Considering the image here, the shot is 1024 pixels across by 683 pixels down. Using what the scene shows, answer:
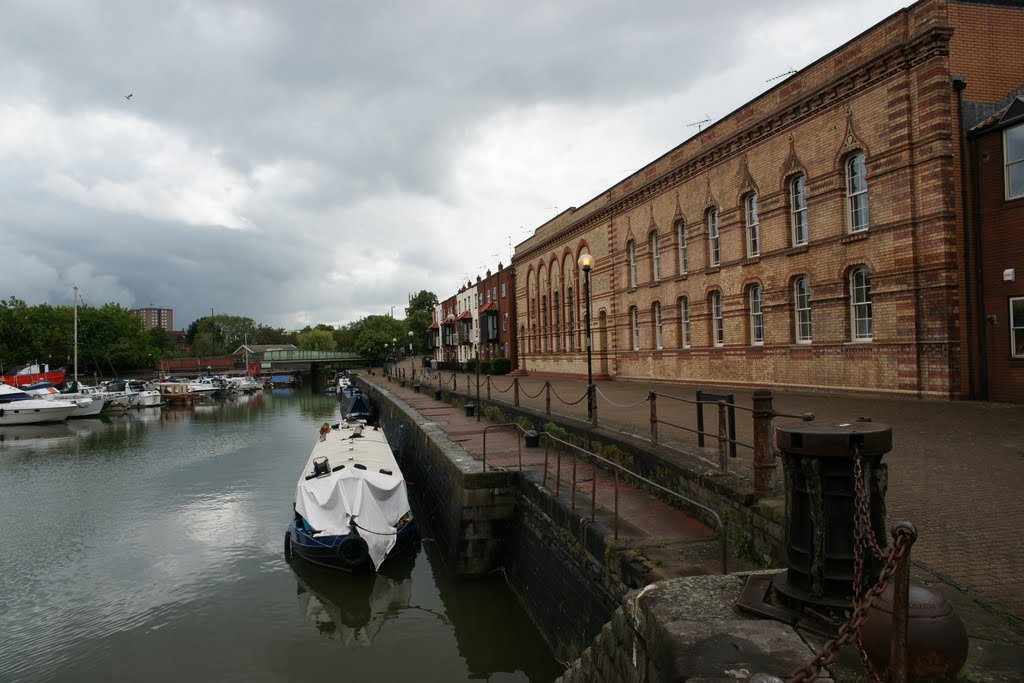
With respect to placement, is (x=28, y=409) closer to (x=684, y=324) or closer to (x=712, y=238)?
(x=684, y=324)

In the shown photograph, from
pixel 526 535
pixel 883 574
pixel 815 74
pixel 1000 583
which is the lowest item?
pixel 526 535

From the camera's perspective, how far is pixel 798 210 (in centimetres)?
1806

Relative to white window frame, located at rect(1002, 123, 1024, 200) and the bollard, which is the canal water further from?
white window frame, located at rect(1002, 123, 1024, 200)

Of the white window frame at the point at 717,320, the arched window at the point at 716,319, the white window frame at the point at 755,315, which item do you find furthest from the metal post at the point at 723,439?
the arched window at the point at 716,319

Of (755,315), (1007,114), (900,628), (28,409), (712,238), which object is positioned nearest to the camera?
(900,628)

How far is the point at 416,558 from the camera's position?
13516mm

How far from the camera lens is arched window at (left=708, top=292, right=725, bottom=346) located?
2192 cm

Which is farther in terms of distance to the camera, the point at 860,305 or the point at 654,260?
the point at 654,260

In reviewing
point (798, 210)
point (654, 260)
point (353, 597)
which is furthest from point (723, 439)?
point (654, 260)

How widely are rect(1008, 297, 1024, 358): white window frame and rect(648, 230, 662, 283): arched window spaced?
1283 cm

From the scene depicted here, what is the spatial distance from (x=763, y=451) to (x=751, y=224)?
15.3 metres

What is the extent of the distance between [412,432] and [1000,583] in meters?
18.6

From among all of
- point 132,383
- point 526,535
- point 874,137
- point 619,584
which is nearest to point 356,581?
point 526,535

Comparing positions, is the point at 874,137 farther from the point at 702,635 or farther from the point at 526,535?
the point at 702,635
